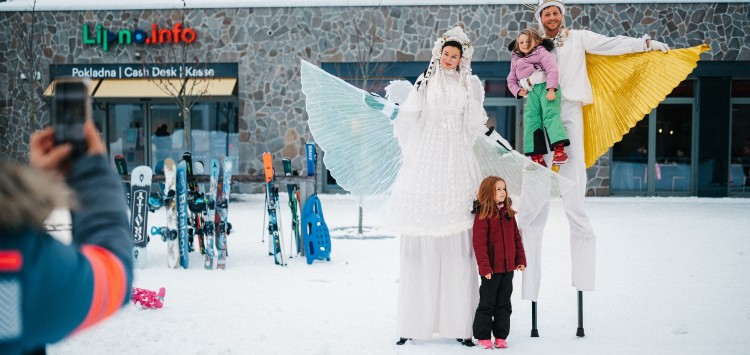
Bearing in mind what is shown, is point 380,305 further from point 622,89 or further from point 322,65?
point 322,65

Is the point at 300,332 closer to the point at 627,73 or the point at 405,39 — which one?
the point at 627,73

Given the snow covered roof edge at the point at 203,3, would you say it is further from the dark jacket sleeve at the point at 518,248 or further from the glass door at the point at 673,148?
the dark jacket sleeve at the point at 518,248

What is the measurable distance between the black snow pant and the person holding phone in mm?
3341

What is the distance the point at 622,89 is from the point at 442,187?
1531 mm

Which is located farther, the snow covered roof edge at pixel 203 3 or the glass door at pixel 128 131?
the glass door at pixel 128 131

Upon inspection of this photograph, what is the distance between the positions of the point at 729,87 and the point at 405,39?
792 centimetres

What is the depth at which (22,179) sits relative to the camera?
38.8 inches

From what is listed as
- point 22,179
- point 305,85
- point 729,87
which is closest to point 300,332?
point 305,85

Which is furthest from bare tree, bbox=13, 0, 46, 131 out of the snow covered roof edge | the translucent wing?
the translucent wing

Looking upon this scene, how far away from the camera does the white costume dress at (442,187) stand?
14.4ft

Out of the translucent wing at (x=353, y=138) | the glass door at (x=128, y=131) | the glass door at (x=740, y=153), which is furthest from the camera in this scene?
the glass door at (x=128, y=131)

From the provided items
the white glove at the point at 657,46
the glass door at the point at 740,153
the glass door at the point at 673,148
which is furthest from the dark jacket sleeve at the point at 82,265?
the glass door at the point at 740,153

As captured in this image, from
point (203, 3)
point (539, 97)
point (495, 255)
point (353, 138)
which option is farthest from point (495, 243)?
point (203, 3)

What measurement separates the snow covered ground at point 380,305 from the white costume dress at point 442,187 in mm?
287
